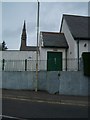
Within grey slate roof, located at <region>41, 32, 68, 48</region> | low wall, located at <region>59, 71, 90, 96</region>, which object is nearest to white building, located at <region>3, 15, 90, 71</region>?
grey slate roof, located at <region>41, 32, 68, 48</region>

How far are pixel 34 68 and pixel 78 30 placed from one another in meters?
7.82

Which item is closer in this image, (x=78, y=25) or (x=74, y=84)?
(x=74, y=84)

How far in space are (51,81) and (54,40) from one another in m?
9.71

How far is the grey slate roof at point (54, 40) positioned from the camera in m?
31.6

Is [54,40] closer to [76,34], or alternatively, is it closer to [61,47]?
[61,47]

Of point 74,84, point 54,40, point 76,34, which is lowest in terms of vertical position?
point 74,84

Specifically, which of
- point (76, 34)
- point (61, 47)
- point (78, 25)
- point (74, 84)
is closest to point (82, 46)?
point (76, 34)

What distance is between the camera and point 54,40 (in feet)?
108

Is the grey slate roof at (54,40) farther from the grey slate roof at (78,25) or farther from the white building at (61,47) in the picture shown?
the grey slate roof at (78,25)

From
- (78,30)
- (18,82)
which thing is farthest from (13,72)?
(78,30)

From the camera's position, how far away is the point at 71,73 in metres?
22.7

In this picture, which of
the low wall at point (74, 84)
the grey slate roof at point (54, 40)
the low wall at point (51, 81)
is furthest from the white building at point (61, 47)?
the low wall at point (74, 84)

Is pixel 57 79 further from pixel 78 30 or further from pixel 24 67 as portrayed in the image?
pixel 78 30

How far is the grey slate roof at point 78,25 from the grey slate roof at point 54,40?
1.83 metres
